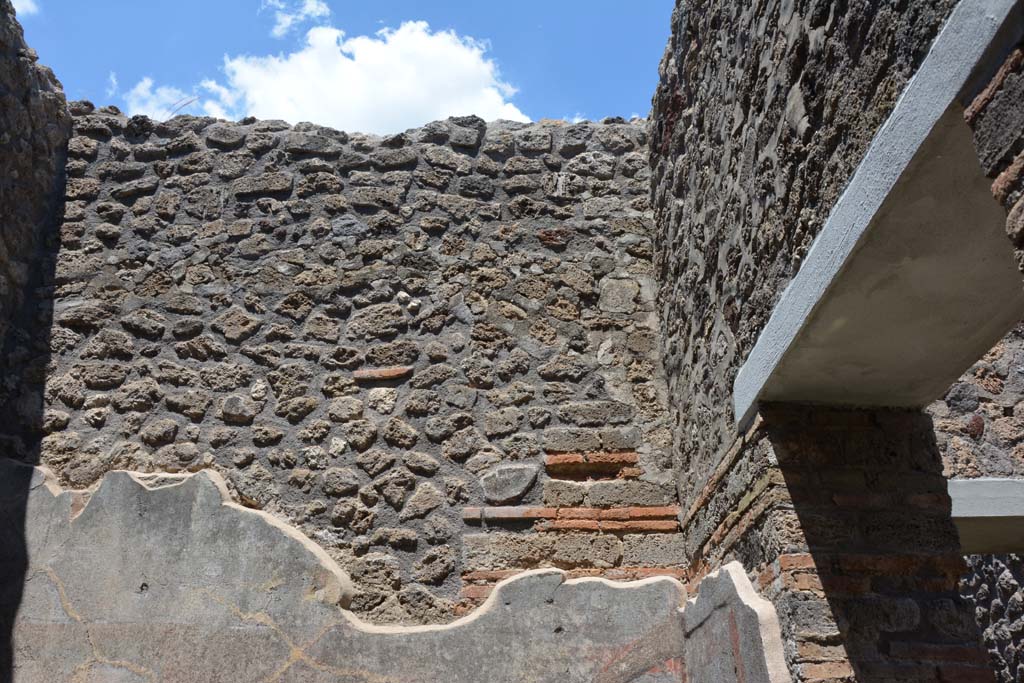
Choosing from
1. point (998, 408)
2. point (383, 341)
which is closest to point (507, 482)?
point (383, 341)

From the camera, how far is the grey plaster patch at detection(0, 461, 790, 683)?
117 inches

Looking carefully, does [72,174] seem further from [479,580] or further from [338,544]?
[479,580]

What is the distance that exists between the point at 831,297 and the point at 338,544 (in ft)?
6.76

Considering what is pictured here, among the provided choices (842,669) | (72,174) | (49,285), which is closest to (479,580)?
(842,669)

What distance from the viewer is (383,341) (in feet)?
12.2

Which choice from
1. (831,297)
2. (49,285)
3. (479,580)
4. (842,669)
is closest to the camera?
(831,297)

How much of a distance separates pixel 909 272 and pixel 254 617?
2.43 meters

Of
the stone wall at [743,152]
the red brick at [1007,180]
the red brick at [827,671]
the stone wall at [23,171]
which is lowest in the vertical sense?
the red brick at [827,671]

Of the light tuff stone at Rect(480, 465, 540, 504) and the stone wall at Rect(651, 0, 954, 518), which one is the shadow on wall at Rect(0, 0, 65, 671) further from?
the stone wall at Rect(651, 0, 954, 518)

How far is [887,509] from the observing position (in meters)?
2.48

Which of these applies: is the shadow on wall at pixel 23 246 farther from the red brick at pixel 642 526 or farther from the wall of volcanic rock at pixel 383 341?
the red brick at pixel 642 526

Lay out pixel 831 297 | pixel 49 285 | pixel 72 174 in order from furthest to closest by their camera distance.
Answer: pixel 72 174, pixel 49 285, pixel 831 297

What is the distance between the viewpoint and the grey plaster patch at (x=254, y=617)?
9.78 feet

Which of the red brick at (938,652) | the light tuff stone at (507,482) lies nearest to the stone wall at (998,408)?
the red brick at (938,652)
